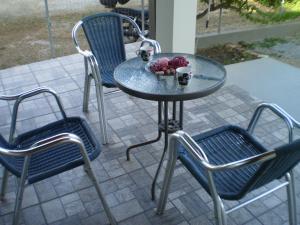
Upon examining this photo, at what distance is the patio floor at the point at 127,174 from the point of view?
1946mm

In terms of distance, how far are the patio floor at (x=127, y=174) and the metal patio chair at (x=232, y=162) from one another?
0.66ft

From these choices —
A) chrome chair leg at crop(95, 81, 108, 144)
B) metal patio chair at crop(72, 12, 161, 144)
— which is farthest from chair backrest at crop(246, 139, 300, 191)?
metal patio chair at crop(72, 12, 161, 144)

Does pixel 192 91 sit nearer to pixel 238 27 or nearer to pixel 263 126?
pixel 263 126

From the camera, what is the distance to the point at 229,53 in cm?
486

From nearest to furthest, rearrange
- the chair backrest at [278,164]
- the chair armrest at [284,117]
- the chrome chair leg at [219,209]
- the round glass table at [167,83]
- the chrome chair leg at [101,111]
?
the chair backrest at [278,164] < the chrome chair leg at [219,209] < the chair armrest at [284,117] < the round glass table at [167,83] < the chrome chair leg at [101,111]

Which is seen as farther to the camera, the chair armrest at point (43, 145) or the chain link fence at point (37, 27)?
the chain link fence at point (37, 27)

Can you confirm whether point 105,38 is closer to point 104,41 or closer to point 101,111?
point 104,41

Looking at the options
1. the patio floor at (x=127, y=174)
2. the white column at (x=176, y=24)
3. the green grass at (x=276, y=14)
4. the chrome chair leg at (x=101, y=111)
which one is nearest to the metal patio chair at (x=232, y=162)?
the patio floor at (x=127, y=174)

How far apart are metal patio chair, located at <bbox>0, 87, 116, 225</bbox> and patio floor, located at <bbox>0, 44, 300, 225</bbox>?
0.66 feet

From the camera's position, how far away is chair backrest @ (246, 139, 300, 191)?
1.19m

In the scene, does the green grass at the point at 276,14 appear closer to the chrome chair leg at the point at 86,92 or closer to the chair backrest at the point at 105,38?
the chair backrest at the point at 105,38

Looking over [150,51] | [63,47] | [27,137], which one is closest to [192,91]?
[150,51]

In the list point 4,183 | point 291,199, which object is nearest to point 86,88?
point 4,183

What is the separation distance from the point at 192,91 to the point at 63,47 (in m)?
3.57
